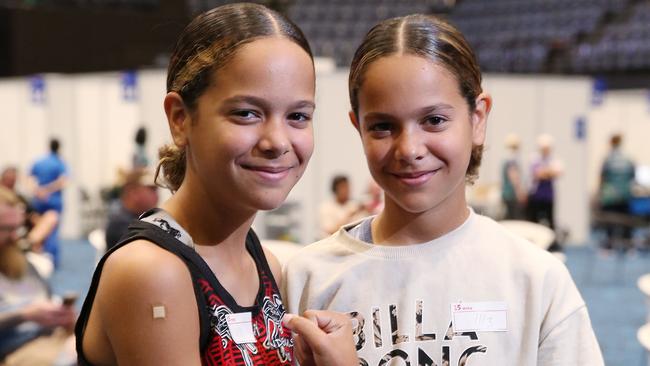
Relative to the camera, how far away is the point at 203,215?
3.97 feet

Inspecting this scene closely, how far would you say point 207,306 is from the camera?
3.77 feet

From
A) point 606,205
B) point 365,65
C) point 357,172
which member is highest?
point 365,65

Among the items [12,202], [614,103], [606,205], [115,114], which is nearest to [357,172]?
[606,205]

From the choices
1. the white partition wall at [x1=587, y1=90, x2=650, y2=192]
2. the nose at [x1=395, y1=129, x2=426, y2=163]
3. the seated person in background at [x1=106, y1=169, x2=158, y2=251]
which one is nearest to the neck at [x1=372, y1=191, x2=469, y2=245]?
the nose at [x1=395, y1=129, x2=426, y2=163]

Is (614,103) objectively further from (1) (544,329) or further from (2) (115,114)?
(1) (544,329)

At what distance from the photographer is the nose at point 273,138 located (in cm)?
114

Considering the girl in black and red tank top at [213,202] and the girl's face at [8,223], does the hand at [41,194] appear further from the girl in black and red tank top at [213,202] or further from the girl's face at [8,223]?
the girl in black and red tank top at [213,202]

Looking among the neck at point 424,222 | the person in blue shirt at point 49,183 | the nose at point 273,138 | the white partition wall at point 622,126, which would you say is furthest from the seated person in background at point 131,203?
the white partition wall at point 622,126

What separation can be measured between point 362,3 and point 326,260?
1579 cm

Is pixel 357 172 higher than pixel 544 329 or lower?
lower

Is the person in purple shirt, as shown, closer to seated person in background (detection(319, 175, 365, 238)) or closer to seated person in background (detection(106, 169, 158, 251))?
seated person in background (detection(319, 175, 365, 238))

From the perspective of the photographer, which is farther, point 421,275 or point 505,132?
point 505,132

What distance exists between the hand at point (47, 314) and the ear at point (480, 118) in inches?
95.2

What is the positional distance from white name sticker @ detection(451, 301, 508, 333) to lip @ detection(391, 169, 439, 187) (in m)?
0.22
